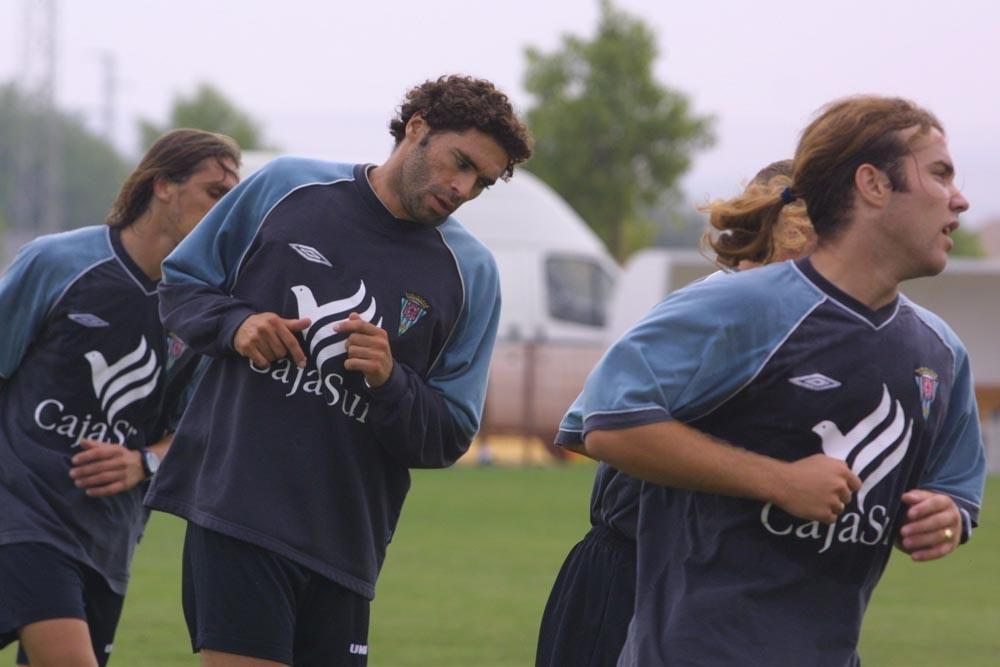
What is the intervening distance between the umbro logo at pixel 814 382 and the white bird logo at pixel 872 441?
0.07 meters

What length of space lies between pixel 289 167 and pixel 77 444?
52.2 inches

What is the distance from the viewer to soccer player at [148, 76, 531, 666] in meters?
4.43

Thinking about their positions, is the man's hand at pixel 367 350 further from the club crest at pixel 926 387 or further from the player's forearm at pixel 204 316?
the club crest at pixel 926 387

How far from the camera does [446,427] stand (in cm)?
465

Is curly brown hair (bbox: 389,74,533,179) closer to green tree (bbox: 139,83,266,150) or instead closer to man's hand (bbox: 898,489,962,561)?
man's hand (bbox: 898,489,962,561)

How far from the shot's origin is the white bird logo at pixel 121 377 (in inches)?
214

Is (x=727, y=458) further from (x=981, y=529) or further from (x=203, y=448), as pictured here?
(x=981, y=529)

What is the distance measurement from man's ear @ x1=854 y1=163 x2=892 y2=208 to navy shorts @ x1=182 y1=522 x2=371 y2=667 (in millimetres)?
1782

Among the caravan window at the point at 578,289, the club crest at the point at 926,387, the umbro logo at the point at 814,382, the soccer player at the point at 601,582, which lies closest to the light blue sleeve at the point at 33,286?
the soccer player at the point at 601,582

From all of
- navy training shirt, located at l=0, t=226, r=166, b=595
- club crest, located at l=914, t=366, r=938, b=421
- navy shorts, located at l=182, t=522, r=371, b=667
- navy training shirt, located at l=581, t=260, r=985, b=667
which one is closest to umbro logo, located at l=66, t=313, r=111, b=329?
navy training shirt, located at l=0, t=226, r=166, b=595

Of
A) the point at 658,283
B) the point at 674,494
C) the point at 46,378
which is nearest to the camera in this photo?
the point at 674,494

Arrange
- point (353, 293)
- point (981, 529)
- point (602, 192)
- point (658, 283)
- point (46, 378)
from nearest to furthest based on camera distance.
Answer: point (353, 293) → point (46, 378) → point (981, 529) → point (658, 283) → point (602, 192)

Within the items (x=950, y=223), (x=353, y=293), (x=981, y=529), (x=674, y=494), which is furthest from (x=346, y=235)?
(x=981, y=529)

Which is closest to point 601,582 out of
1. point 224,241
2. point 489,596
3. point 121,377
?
point 224,241
